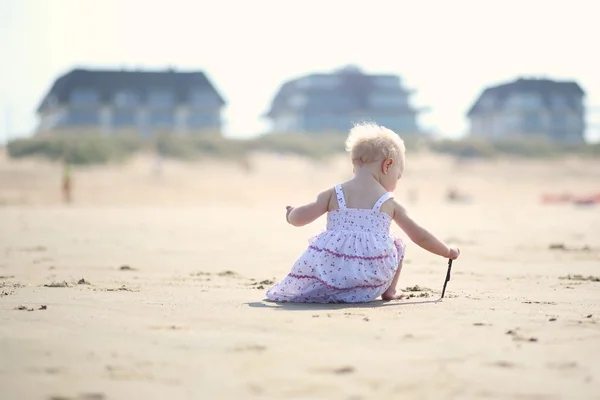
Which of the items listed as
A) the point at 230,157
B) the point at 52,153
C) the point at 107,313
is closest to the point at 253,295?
the point at 107,313

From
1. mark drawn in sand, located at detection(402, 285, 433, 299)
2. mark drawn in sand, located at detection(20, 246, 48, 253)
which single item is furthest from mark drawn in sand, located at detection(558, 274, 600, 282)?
mark drawn in sand, located at detection(20, 246, 48, 253)

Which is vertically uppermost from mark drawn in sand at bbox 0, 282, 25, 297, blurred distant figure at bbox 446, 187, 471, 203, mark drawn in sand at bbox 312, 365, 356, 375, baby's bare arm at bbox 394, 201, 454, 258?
blurred distant figure at bbox 446, 187, 471, 203

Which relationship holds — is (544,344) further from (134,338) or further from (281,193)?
(281,193)

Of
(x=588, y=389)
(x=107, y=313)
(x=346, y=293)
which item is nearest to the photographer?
(x=588, y=389)

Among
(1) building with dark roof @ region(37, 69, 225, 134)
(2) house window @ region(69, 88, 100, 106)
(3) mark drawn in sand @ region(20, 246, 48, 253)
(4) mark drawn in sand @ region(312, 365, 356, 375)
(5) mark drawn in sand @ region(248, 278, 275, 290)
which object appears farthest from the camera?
(1) building with dark roof @ region(37, 69, 225, 134)

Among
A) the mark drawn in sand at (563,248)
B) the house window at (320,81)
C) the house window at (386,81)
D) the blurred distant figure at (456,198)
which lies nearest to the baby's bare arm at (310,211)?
the mark drawn in sand at (563,248)

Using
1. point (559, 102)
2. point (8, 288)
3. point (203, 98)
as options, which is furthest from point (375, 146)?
Answer: point (559, 102)

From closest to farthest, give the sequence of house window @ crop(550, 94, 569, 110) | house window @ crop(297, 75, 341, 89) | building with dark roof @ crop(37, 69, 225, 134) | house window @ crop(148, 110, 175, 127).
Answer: building with dark roof @ crop(37, 69, 225, 134) < house window @ crop(148, 110, 175, 127) < house window @ crop(297, 75, 341, 89) < house window @ crop(550, 94, 569, 110)

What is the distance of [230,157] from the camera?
3444 centimetres

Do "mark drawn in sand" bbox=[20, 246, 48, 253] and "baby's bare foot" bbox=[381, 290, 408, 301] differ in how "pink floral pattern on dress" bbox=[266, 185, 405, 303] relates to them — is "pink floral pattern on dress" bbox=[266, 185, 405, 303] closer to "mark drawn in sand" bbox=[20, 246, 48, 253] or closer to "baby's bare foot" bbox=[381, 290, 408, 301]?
"baby's bare foot" bbox=[381, 290, 408, 301]

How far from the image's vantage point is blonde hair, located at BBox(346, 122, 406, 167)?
4617 mm

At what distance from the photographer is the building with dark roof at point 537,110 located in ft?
197

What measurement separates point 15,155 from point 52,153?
1.30m

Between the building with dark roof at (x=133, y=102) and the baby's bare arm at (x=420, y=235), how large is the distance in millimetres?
47946
